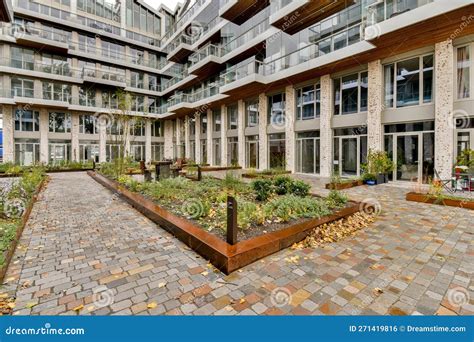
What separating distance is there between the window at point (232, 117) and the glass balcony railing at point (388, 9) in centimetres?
1311

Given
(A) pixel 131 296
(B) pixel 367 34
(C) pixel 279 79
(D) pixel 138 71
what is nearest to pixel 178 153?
(D) pixel 138 71

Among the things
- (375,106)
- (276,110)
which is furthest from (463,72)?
(276,110)

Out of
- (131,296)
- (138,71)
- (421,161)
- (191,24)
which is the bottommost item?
(131,296)

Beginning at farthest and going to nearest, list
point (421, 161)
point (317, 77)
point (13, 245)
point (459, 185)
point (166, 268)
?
point (317, 77) < point (421, 161) < point (459, 185) < point (13, 245) < point (166, 268)

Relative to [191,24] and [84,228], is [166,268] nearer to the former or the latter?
[84,228]

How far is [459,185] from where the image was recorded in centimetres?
940

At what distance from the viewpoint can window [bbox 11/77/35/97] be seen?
2340 cm

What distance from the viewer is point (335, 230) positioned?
5.18 m

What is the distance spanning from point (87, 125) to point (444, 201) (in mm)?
32514

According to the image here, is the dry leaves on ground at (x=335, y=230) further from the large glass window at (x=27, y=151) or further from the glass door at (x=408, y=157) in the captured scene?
the large glass window at (x=27, y=151)

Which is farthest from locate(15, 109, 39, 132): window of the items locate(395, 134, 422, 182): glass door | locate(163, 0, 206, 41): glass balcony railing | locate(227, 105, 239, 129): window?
locate(395, 134, 422, 182): glass door

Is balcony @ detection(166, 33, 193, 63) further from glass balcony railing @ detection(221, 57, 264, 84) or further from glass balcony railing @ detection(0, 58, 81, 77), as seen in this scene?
glass balcony railing @ detection(0, 58, 81, 77)

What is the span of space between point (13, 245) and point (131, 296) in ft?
9.37

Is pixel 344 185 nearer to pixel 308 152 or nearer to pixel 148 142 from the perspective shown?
pixel 308 152
